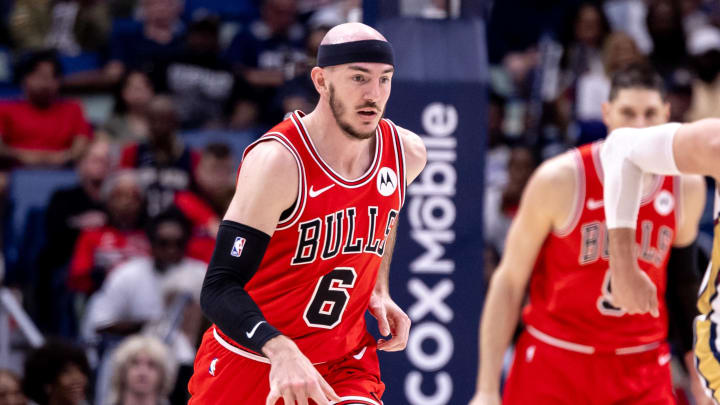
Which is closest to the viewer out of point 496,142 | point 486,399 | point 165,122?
point 486,399

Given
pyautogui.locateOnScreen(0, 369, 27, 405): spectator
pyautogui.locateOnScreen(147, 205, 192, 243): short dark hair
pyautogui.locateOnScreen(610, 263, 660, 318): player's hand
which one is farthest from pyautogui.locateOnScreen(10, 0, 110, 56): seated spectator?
pyautogui.locateOnScreen(610, 263, 660, 318): player's hand

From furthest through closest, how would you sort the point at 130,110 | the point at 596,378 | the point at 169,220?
the point at 130,110 → the point at 169,220 → the point at 596,378

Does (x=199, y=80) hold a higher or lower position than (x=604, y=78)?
higher

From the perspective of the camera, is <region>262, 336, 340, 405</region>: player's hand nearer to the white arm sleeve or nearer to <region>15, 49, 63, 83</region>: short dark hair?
the white arm sleeve

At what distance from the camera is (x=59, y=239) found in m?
8.28

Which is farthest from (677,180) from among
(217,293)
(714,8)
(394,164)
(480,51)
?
(714,8)

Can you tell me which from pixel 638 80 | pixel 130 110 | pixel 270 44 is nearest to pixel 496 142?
pixel 270 44

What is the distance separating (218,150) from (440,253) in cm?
350

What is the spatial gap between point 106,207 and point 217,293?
17.4ft

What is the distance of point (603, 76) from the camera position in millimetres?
10555

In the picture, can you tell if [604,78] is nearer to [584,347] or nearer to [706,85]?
[706,85]

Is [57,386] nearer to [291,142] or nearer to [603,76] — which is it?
[291,142]

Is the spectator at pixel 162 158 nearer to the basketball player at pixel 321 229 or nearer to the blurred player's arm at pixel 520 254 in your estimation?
the blurred player's arm at pixel 520 254

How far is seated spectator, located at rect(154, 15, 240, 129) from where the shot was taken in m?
10.0
